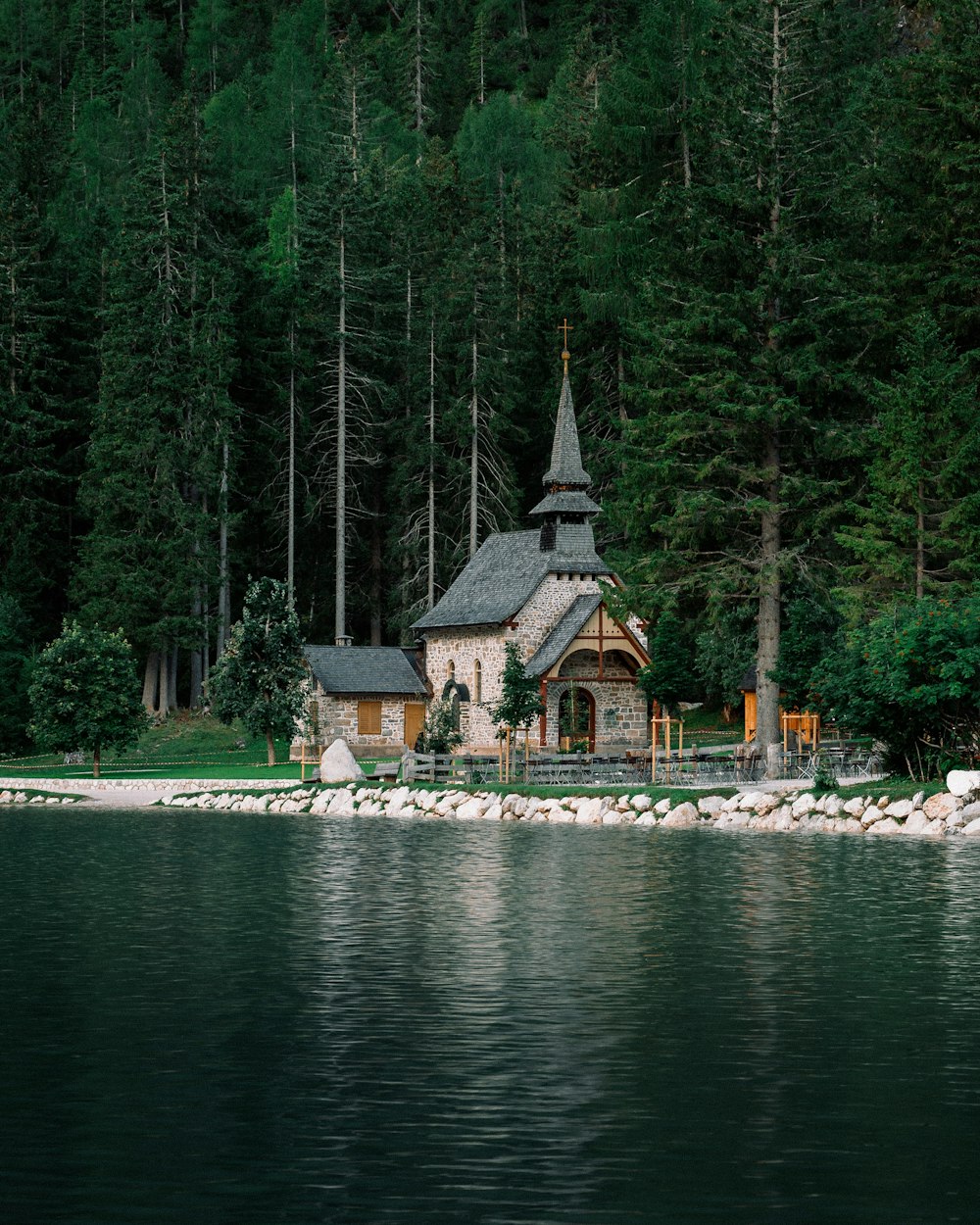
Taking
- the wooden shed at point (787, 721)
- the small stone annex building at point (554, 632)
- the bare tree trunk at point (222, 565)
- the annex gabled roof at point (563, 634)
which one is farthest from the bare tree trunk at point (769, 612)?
the bare tree trunk at point (222, 565)

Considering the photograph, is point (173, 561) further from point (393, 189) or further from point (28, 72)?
point (28, 72)

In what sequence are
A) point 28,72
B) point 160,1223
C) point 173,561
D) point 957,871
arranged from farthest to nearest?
point 28,72, point 173,561, point 957,871, point 160,1223

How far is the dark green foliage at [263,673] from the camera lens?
5619 cm

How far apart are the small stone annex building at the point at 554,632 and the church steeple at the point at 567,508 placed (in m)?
0.04

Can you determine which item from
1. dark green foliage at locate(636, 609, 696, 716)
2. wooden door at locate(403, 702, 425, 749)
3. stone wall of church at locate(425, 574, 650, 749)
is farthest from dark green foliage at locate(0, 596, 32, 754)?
dark green foliage at locate(636, 609, 696, 716)

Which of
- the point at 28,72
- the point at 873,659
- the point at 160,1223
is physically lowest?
the point at 160,1223

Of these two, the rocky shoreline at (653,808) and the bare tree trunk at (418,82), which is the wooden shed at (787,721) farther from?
the bare tree trunk at (418,82)

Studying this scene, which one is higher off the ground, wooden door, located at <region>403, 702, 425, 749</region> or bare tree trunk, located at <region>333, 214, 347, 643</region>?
bare tree trunk, located at <region>333, 214, 347, 643</region>

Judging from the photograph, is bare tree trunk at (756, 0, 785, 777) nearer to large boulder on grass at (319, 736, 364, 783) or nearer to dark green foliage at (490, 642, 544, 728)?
dark green foliage at (490, 642, 544, 728)

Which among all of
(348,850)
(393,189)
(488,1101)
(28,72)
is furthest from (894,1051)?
(28,72)

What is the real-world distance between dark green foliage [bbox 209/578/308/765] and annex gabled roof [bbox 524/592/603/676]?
8.01 meters

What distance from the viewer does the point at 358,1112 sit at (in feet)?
36.3

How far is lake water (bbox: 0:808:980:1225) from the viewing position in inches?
367

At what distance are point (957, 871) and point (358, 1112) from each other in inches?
647
